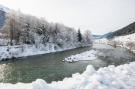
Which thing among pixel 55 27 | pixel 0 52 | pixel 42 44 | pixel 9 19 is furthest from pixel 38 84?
pixel 55 27

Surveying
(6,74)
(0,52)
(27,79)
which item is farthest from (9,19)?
(27,79)

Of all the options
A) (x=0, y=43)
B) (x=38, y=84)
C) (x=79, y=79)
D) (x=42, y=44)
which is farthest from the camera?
(x=42, y=44)

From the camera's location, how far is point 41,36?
10412 centimetres

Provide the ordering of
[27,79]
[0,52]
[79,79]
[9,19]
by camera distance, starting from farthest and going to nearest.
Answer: [9,19] → [0,52] → [27,79] → [79,79]

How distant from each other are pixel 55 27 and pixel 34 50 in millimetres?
37288

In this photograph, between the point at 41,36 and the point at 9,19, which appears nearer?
the point at 9,19

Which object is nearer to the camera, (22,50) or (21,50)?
(21,50)

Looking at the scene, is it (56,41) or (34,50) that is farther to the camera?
(56,41)

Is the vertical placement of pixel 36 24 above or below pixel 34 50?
above

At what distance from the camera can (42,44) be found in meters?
101

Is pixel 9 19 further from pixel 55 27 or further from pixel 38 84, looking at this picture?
pixel 38 84

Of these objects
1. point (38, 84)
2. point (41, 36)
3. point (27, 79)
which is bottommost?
point (27, 79)

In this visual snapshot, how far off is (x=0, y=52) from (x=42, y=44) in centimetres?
3092

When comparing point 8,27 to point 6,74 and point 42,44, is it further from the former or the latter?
point 6,74
